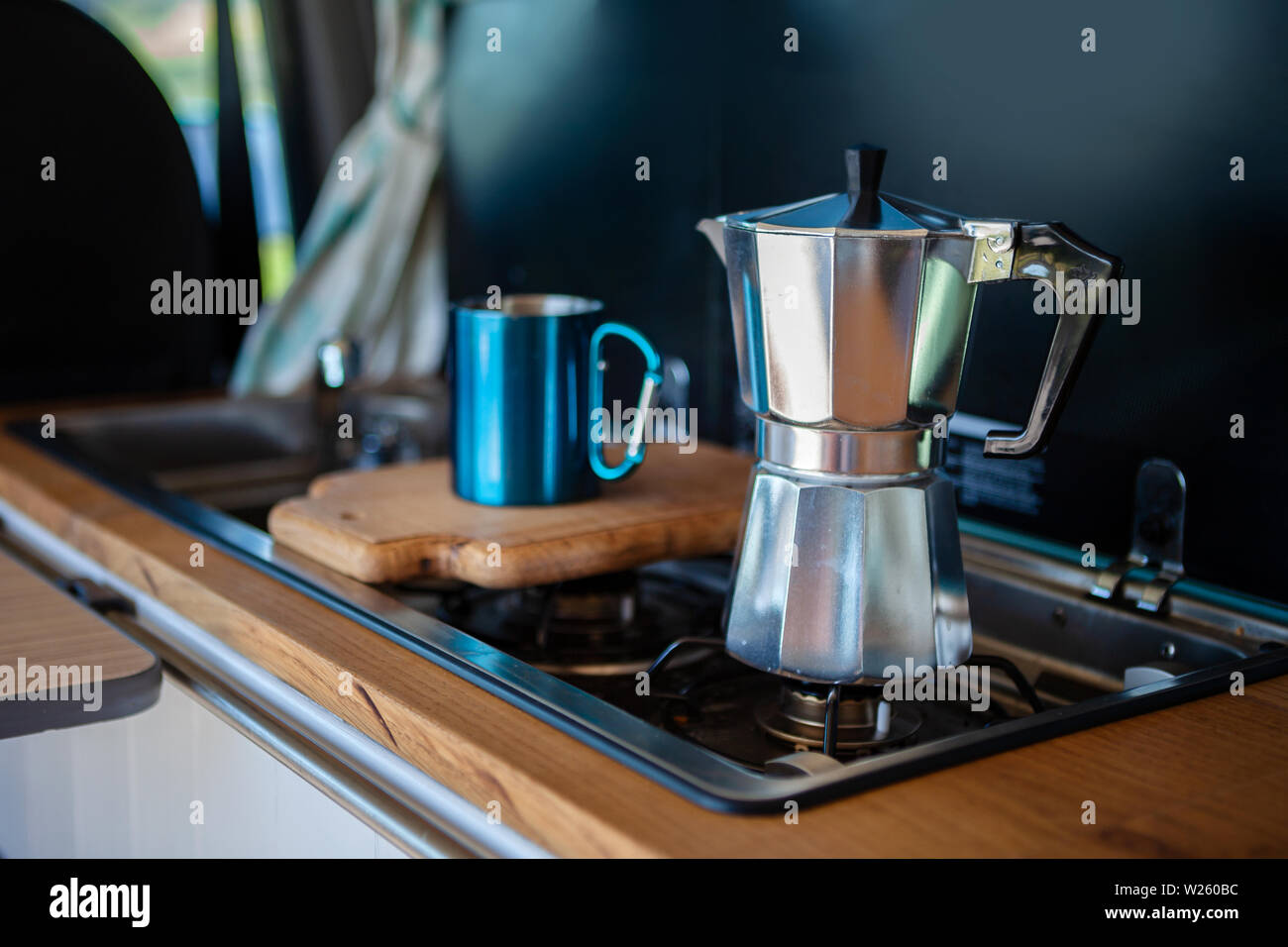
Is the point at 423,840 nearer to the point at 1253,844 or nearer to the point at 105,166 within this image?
the point at 1253,844

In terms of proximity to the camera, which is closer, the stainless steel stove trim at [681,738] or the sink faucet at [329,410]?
the stainless steel stove trim at [681,738]

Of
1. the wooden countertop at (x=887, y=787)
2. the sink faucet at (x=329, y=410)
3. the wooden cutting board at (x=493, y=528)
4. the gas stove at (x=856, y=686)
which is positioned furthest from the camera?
the sink faucet at (x=329, y=410)

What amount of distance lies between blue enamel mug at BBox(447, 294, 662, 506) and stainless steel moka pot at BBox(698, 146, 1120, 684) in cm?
21

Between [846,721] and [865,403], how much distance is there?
6.9 inches

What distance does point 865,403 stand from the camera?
28.0 inches

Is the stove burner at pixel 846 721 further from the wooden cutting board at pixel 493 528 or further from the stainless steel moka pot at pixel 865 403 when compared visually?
the wooden cutting board at pixel 493 528

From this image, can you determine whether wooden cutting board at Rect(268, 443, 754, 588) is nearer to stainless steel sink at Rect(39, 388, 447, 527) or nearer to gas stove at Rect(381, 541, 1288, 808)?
gas stove at Rect(381, 541, 1288, 808)

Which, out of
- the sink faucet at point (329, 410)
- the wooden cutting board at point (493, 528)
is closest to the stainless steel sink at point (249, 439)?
the sink faucet at point (329, 410)

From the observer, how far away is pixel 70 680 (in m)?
0.71

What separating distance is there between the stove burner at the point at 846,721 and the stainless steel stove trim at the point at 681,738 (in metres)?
0.11

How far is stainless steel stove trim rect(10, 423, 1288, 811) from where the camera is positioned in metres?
0.59

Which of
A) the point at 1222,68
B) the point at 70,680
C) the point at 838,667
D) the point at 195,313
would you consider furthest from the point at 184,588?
the point at 195,313

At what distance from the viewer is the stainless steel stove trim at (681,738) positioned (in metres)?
0.59
